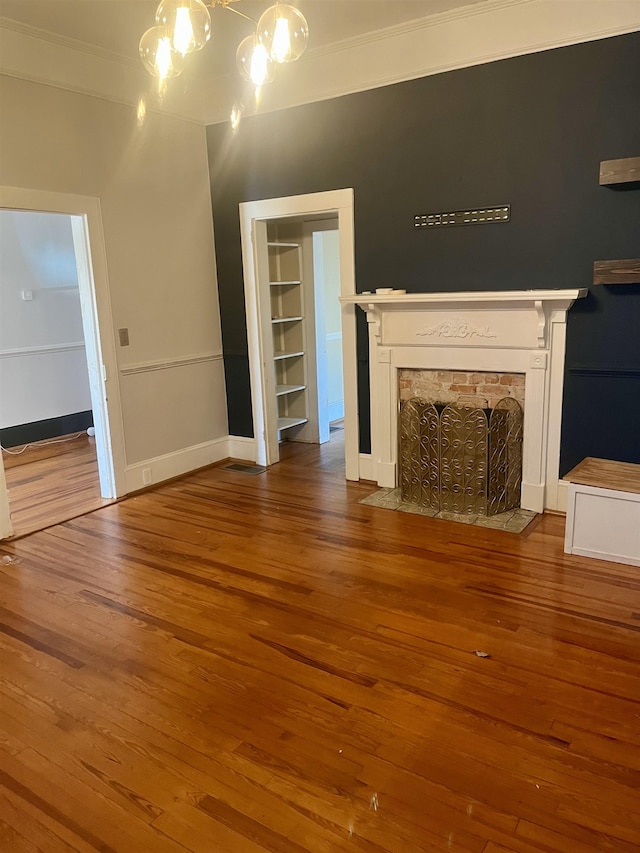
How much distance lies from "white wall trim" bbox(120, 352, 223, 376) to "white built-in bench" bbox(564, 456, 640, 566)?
9.96 feet

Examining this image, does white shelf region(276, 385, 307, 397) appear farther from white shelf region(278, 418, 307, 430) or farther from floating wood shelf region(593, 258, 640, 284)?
floating wood shelf region(593, 258, 640, 284)

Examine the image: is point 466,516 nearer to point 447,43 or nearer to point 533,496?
point 533,496

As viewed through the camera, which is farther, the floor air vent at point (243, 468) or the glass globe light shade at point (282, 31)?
the floor air vent at point (243, 468)

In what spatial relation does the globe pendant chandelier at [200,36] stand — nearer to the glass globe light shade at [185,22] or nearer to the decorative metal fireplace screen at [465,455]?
the glass globe light shade at [185,22]

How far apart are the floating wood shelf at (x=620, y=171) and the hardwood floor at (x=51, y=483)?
149 inches

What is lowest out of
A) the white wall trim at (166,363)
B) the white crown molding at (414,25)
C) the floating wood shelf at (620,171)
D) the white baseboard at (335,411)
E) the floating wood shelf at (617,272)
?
the white baseboard at (335,411)

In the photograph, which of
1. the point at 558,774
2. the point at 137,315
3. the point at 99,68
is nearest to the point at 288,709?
the point at 558,774

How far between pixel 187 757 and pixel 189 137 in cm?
441

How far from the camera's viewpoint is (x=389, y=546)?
3.64m

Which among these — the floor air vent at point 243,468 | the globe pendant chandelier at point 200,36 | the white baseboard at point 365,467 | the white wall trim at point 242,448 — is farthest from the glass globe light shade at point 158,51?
the white wall trim at point 242,448

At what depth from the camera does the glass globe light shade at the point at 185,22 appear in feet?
7.22

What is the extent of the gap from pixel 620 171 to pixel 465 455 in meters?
1.79

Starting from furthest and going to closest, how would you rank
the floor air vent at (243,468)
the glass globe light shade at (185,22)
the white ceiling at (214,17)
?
the floor air vent at (243,468)
the white ceiling at (214,17)
the glass globe light shade at (185,22)

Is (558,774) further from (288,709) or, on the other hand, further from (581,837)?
(288,709)
